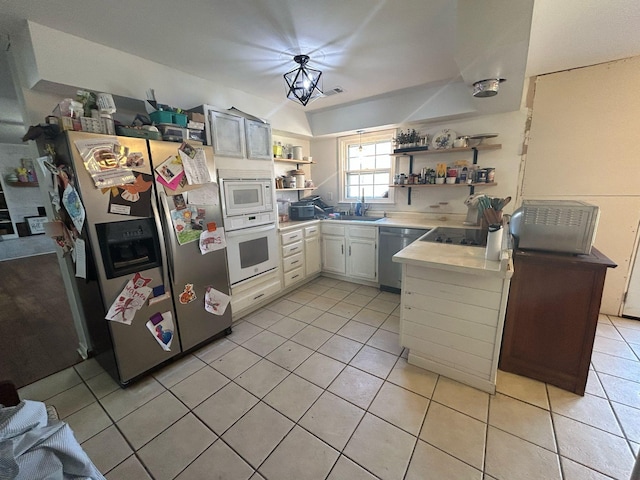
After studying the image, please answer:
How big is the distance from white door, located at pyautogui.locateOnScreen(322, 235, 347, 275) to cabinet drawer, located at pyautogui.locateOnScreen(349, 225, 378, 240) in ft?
0.65

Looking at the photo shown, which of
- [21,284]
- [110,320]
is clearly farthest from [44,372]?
[21,284]

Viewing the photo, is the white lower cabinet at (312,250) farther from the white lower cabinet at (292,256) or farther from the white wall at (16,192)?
the white wall at (16,192)

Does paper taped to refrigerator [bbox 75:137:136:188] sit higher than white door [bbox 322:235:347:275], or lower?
higher

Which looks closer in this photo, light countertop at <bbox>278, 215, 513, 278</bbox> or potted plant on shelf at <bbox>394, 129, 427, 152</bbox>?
light countertop at <bbox>278, 215, 513, 278</bbox>

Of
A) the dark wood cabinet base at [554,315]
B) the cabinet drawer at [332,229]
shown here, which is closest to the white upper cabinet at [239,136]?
the cabinet drawer at [332,229]

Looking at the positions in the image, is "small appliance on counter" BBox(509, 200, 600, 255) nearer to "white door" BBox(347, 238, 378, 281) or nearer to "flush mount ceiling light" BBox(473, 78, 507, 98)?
"flush mount ceiling light" BBox(473, 78, 507, 98)

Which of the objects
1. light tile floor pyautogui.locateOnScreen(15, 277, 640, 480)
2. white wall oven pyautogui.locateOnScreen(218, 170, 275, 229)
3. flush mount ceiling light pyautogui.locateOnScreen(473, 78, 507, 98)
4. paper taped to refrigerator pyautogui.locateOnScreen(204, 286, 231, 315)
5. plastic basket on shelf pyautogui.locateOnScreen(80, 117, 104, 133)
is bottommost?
light tile floor pyautogui.locateOnScreen(15, 277, 640, 480)

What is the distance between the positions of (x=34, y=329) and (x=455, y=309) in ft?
12.9

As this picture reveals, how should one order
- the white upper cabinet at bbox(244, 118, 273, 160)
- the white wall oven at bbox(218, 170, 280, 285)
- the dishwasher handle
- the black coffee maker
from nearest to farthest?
the white wall oven at bbox(218, 170, 280, 285)
the white upper cabinet at bbox(244, 118, 273, 160)
the dishwasher handle
the black coffee maker

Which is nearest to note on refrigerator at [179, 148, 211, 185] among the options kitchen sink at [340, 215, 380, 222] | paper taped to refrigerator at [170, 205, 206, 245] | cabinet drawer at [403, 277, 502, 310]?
paper taped to refrigerator at [170, 205, 206, 245]

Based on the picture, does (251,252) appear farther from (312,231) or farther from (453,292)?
(453,292)

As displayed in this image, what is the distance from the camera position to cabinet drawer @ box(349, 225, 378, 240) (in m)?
3.30

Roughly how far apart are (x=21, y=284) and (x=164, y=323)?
3788mm

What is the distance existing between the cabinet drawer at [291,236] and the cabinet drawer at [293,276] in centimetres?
40
